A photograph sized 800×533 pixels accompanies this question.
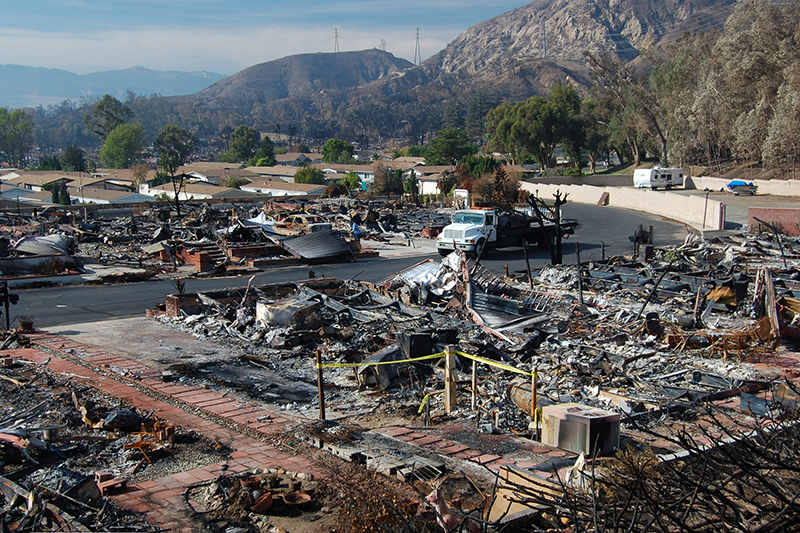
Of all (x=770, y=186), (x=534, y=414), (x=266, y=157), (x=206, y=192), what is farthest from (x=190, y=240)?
(x=266, y=157)

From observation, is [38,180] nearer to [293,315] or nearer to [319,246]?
[319,246]

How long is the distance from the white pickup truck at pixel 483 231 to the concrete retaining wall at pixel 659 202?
11.6m

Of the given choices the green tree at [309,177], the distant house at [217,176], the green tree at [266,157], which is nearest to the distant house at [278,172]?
the distant house at [217,176]

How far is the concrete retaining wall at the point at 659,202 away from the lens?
3538cm

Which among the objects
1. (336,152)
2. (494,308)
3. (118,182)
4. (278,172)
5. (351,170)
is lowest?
(118,182)

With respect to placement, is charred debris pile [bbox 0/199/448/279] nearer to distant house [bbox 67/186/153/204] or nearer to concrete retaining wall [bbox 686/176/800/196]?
concrete retaining wall [bbox 686/176/800/196]

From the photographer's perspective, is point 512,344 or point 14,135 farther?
point 14,135

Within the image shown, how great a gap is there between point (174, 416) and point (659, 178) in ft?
175

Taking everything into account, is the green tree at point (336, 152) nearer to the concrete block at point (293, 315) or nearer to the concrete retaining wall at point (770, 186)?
the concrete retaining wall at point (770, 186)

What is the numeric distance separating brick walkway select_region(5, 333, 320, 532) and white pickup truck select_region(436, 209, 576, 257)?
1576 cm

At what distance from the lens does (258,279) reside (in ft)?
75.9

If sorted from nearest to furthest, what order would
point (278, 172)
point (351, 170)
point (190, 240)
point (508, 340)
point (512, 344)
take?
point (512, 344) < point (508, 340) < point (190, 240) < point (351, 170) < point (278, 172)

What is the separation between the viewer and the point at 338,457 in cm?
753

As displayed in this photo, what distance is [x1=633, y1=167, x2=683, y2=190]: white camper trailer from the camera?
181 ft
